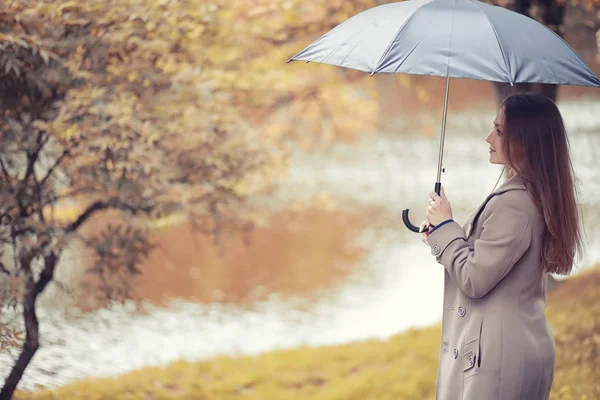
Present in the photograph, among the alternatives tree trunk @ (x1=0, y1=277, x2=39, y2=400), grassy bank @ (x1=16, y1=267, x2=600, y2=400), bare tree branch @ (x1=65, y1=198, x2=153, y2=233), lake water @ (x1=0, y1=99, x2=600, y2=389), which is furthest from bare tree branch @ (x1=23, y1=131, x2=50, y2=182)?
grassy bank @ (x1=16, y1=267, x2=600, y2=400)

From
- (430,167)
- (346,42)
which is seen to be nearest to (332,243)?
(430,167)

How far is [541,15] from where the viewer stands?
554 cm

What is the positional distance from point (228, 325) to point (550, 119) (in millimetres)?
6505

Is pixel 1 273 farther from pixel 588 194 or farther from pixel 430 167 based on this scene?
pixel 430 167

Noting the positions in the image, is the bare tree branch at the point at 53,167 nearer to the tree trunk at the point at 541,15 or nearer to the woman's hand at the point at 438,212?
the woman's hand at the point at 438,212

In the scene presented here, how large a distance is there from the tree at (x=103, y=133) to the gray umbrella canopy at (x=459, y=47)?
4.47 ft

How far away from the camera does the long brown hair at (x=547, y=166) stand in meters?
2.23

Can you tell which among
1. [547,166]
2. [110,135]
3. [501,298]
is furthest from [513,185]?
[110,135]

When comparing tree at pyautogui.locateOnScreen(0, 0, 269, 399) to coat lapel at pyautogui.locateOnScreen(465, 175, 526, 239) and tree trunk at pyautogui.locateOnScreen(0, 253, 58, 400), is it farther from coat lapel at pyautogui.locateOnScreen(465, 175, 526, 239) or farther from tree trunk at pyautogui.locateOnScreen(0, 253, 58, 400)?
coat lapel at pyautogui.locateOnScreen(465, 175, 526, 239)

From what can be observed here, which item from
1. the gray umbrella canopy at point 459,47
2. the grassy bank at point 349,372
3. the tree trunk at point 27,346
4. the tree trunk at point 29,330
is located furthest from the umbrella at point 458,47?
the grassy bank at point 349,372

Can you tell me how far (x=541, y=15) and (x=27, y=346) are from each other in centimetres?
429

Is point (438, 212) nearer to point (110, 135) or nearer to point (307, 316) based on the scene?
point (110, 135)

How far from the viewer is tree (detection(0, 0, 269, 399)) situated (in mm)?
3570

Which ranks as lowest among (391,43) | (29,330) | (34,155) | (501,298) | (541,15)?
(501,298)
